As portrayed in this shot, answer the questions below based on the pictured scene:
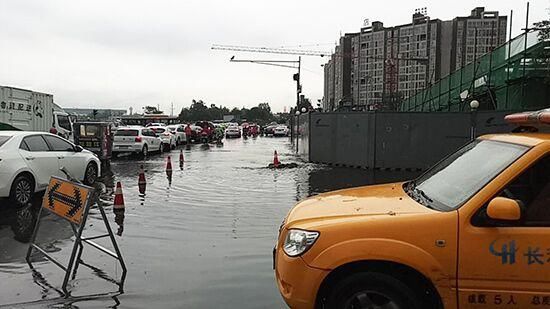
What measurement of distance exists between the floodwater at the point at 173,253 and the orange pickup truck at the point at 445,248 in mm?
1359

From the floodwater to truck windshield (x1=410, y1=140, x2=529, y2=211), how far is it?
1.86 meters

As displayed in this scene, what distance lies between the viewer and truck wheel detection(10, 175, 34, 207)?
952 centimetres

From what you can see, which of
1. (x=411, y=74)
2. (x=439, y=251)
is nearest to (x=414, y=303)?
(x=439, y=251)

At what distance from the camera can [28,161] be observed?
9.93 metres

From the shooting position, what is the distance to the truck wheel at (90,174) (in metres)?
13.0

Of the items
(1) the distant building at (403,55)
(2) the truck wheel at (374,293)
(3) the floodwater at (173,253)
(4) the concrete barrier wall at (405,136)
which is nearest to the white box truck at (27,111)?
(3) the floodwater at (173,253)

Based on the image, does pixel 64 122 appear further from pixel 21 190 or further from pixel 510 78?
pixel 510 78

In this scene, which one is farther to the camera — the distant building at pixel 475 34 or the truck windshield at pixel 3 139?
the distant building at pixel 475 34

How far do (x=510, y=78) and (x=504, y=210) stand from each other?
18.9 meters

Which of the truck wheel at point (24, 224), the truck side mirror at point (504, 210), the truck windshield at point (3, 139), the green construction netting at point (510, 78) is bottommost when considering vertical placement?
the truck wheel at point (24, 224)

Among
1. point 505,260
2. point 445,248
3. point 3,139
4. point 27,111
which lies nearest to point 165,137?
point 27,111

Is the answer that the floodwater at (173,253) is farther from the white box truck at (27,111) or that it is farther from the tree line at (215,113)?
the tree line at (215,113)

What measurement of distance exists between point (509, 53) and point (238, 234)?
56.4ft

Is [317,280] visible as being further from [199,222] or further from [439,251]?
[199,222]
